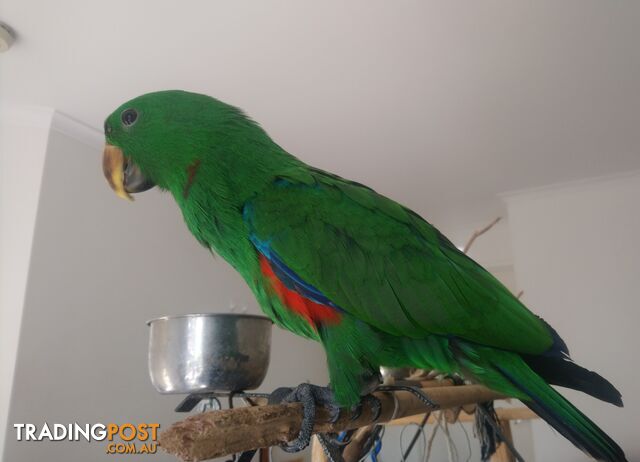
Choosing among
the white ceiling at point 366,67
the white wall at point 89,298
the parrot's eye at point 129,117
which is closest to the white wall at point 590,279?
the white ceiling at point 366,67

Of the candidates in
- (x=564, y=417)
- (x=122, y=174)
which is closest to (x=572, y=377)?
(x=564, y=417)

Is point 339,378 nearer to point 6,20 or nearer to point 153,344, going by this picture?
point 153,344

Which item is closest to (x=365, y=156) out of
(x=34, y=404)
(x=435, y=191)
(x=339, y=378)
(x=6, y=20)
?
(x=435, y=191)

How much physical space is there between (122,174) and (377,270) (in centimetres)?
75

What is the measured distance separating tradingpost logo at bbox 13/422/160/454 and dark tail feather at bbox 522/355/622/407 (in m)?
2.31

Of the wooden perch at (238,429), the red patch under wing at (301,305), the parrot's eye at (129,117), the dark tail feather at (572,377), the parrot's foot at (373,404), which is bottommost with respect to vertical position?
the wooden perch at (238,429)

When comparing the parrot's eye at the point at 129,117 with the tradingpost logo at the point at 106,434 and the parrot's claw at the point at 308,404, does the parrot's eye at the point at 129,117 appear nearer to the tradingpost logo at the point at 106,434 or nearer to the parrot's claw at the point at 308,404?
the parrot's claw at the point at 308,404

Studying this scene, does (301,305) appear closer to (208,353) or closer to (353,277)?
(353,277)

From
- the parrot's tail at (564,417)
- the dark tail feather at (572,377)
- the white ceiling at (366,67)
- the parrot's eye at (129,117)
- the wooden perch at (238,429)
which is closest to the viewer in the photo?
the wooden perch at (238,429)

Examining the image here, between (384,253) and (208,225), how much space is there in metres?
0.41

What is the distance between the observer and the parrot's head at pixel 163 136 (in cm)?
121

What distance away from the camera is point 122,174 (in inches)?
52.6

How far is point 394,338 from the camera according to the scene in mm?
1102

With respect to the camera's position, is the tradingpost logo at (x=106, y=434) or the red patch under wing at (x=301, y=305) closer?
the red patch under wing at (x=301, y=305)
